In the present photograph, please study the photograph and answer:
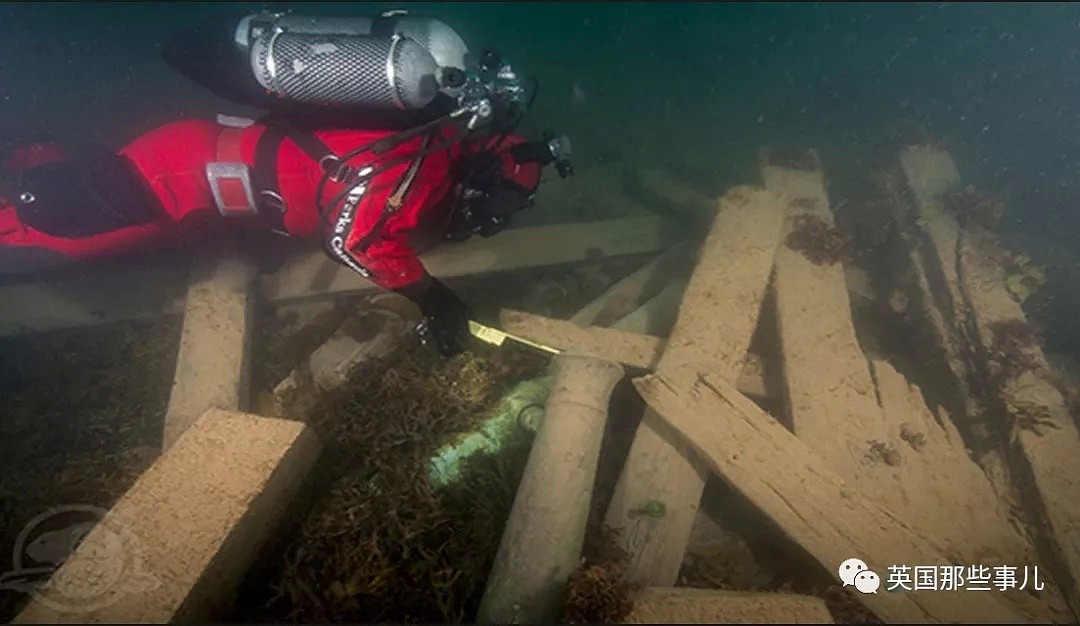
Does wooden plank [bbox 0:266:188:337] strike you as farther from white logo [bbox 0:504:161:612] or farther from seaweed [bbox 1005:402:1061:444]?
seaweed [bbox 1005:402:1061:444]

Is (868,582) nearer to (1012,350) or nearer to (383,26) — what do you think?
(1012,350)

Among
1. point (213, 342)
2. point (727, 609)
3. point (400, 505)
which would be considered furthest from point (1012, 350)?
point (213, 342)

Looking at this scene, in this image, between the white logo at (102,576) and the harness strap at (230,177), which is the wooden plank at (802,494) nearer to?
the white logo at (102,576)

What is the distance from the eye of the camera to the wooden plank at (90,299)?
15.2 ft

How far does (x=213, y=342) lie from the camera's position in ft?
13.6

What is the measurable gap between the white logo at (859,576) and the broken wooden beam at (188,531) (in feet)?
9.24

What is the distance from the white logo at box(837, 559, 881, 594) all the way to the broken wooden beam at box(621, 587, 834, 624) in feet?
0.98

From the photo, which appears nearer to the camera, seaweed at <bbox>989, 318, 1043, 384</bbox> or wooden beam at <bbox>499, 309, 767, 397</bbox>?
wooden beam at <bbox>499, 309, 767, 397</bbox>

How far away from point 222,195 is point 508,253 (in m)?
2.30

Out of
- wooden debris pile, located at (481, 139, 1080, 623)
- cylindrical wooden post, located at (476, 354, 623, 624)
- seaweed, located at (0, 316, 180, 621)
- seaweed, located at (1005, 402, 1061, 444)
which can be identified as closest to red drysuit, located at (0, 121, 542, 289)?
seaweed, located at (0, 316, 180, 621)

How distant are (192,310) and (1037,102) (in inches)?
551

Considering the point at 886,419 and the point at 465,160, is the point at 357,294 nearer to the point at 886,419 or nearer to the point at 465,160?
the point at 465,160

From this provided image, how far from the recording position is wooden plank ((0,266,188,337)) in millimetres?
4629

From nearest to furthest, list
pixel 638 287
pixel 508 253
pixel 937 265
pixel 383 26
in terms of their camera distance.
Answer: pixel 383 26, pixel 937 265, pixel 638 287, pixel 508 253
